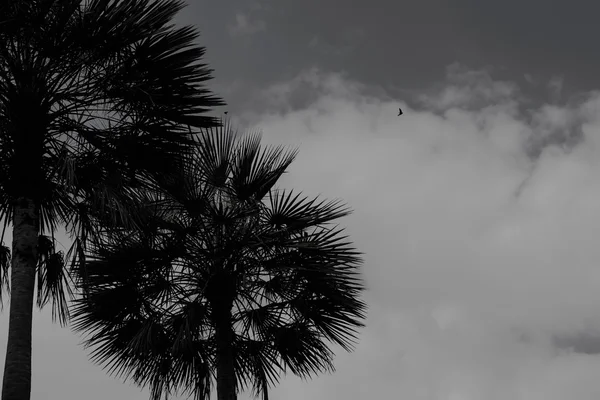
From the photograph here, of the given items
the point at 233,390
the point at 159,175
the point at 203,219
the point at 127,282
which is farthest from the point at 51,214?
the point at 233,390

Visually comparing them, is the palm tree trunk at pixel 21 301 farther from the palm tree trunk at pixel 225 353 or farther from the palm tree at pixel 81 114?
the palm tree trunk at pixel 225 353

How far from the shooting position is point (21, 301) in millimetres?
8938

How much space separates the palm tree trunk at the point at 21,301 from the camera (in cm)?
854

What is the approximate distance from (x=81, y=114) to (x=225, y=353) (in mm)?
4241

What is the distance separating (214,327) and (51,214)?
3.36m

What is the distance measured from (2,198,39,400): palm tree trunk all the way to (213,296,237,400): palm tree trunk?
374 cm

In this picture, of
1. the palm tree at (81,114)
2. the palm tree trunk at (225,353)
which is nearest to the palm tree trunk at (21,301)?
the palm tree at (81,114)

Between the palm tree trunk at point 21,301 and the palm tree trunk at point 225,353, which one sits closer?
the palm tree trunk at point 21,301

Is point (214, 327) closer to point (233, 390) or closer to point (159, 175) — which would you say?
point (233, 390)

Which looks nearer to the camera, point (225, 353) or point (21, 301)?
point (21, 301)

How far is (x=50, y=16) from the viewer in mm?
9922

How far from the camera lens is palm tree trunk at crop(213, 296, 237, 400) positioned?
12188mm

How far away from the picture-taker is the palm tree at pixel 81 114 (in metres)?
9.63

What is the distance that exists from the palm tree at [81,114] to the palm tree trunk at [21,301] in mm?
15
